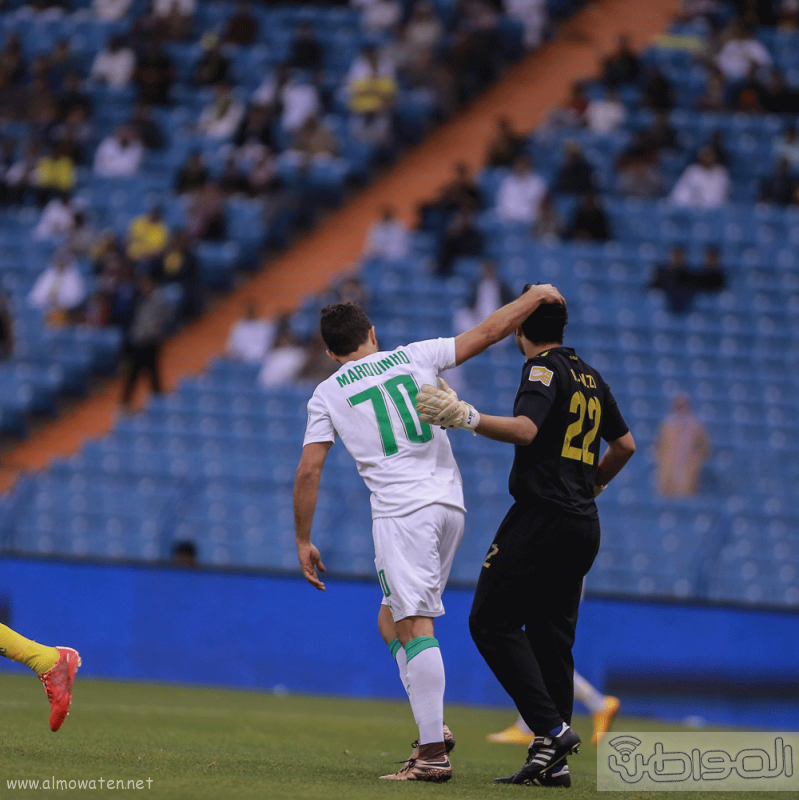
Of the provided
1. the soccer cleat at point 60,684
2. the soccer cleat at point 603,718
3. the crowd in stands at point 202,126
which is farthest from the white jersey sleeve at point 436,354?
the crowd in stands at point 202,126

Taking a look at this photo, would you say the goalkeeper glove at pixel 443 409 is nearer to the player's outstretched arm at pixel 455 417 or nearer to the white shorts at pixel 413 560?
the player's outstretched arm at pixel 455 417

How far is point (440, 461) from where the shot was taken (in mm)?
5664

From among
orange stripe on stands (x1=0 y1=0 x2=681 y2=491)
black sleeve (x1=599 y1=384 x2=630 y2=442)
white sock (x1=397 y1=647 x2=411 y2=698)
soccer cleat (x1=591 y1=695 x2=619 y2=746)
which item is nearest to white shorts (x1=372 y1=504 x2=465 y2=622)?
white sock (x1=397 y1=647 x2=411 y2=698)

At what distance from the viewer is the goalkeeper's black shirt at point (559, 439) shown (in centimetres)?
545

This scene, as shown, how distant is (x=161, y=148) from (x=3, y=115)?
3.20 metres

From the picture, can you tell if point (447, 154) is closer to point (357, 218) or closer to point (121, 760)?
point (357, 218)

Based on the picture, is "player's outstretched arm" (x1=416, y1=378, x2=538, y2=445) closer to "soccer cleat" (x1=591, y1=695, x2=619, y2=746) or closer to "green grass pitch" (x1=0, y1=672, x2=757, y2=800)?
"green grass pitch" (x1=0, y1=672, x2=757, y2=800)

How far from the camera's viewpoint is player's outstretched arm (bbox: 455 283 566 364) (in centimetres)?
551

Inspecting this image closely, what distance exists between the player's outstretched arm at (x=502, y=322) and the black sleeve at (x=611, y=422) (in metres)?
0.52

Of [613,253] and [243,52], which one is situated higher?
[243,52]

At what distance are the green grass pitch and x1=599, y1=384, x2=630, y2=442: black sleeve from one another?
5.07 feet

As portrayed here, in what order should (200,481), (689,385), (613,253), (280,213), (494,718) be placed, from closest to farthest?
(494,718), (200,481), (689,385), (613,253), (280,213)

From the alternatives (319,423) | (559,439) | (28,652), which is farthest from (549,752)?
(28,652)

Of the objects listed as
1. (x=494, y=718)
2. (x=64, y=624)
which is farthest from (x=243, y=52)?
(x=494, y=718)
